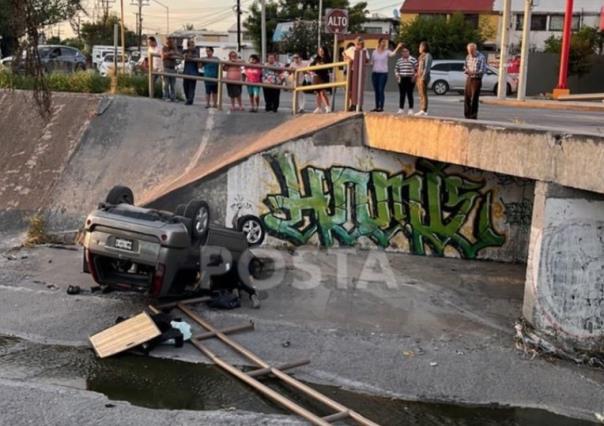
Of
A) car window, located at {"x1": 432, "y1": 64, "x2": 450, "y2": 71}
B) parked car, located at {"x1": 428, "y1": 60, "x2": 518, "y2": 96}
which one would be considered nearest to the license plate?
parked car, located at {"x1": 428, "y1": 60, "x2": 518, "y2": 96}

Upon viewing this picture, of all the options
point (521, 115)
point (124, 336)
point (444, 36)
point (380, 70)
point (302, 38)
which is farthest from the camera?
point (302, 38)

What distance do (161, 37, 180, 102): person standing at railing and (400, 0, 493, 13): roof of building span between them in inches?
1772

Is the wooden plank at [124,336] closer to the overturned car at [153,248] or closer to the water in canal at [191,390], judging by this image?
the water in canal at [191,390]

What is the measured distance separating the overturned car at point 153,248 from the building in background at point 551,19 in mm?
45585

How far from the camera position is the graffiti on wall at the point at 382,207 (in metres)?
13.1

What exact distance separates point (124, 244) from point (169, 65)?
9.35m

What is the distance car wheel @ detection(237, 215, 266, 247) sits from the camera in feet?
→ 42.2

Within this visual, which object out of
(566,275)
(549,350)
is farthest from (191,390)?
(566,275)

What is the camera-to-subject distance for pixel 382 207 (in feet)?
43.6

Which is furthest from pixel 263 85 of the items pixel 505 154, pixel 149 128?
pixel 505 154

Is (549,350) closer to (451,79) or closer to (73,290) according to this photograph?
(73,290)

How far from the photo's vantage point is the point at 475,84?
12570 millimetres

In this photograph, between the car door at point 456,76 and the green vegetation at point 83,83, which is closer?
the green vegetation at point 83,83

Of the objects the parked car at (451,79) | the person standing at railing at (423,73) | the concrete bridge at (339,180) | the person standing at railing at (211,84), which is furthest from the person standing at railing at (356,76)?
the parked car at (451,79)
